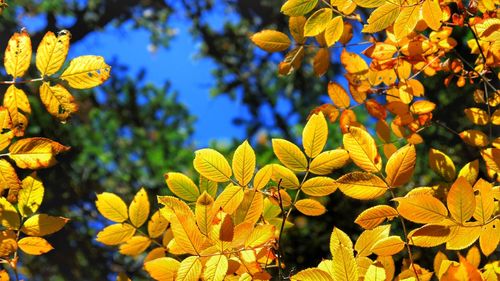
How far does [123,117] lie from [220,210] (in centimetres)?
397

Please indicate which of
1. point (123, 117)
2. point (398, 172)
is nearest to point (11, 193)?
point (398, 172)

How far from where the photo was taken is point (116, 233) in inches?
32.5

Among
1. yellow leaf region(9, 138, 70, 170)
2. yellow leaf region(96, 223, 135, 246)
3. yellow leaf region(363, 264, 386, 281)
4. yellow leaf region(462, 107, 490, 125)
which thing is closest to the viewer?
yellow leaf region(363, 264, 386, 281)

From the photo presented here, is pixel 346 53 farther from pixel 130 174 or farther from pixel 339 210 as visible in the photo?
pixel 130 174

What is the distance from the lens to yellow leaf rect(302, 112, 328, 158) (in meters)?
0.70

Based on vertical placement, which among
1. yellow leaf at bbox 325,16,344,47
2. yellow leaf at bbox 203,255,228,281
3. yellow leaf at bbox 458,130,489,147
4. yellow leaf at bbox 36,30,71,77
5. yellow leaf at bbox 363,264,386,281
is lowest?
yellow leaf at bbox 458,130,489,147

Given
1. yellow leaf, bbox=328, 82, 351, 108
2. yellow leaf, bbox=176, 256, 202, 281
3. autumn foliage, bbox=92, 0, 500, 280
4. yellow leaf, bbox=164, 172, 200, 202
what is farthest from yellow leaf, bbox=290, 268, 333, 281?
yellow leaf, bbox=328, 82, 351, 108

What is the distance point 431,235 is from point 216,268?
0.22 m

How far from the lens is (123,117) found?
452 centimetres

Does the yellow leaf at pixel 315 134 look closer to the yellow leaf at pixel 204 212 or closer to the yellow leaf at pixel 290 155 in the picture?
the yellow leaf at pixel 290 155

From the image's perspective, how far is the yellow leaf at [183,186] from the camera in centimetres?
75

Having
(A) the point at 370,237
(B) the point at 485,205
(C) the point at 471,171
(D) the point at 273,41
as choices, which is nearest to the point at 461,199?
(B) the point at 485,205

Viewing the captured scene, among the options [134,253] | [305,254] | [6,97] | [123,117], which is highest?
[6,97]

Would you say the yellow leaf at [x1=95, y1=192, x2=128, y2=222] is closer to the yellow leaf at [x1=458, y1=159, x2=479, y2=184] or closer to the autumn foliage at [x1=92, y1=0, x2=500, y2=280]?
the autumn foliage at [x1=92, y1=0, x2=500, y2=280]
